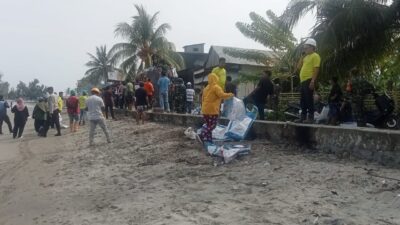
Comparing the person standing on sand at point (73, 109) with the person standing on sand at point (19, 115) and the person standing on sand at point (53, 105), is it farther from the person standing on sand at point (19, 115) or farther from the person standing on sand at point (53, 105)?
the person standing on sand at point (19, 115)

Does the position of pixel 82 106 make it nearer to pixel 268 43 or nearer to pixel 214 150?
pixel 268 43

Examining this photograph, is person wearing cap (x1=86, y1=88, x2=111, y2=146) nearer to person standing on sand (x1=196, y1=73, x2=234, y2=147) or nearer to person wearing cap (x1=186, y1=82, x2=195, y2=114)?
person standing on sand (x1=196, y1=73, x2=234, y2=147)

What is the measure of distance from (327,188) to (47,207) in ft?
12.6

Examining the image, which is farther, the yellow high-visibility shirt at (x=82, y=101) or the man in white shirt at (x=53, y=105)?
the yellow high-visibility shirt at (x=82, y=101)

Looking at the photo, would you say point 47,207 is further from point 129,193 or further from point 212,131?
point 212,131

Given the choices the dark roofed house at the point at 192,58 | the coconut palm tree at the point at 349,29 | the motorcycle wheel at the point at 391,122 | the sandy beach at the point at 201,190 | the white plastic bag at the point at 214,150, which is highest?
the dark roofed house at the point at 192,58

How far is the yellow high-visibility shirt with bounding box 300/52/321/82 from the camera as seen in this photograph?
8201 millimetres

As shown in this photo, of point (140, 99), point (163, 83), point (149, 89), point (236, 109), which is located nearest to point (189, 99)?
point (163, 83)

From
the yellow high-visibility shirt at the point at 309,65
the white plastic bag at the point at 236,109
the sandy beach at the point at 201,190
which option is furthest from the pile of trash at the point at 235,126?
the yellow high-visibility shirt at the point at 309,65

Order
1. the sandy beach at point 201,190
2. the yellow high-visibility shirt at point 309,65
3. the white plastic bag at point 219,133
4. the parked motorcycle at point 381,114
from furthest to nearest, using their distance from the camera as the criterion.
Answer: the parked motorcycle at point 381,114 < the white plastic bag at point 219,133 < the yellow high-visibility shirt at point 309,65 < the sandy beach at point 201,190

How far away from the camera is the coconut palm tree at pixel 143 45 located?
35438 mm

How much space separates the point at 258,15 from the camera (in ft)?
70.9

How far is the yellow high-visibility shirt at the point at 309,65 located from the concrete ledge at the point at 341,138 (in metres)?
0.98

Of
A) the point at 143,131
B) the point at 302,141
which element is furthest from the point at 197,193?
the point at 143,131
